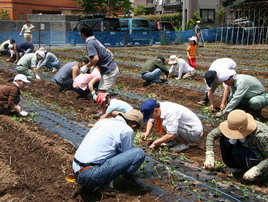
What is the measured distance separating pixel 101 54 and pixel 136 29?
1804 centimetres

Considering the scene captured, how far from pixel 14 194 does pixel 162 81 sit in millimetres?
6500

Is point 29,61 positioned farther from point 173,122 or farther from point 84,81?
point 173,122

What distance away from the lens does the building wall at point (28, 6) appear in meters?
33.9

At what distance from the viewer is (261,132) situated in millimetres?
3549

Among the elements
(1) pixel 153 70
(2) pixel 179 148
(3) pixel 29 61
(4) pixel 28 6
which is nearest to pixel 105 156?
(2) pixel 179 148

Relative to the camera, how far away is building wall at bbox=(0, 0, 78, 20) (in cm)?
3391

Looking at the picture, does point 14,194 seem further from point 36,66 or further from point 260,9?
Answer: point 260,9

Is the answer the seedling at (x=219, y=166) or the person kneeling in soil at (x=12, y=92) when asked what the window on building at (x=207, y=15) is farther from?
the seedling at (x=219, y=166)

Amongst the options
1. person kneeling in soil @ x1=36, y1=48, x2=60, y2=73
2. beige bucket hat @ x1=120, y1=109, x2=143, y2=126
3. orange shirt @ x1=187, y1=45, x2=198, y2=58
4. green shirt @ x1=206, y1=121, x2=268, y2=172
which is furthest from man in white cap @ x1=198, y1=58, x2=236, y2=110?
person kneeling in soil @ x1=36, y1=48, x2=60, y2=73

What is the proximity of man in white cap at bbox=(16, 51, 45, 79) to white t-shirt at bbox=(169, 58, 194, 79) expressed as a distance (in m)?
3.89

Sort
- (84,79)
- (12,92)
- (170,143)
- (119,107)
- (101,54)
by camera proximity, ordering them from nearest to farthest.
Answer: (170,143) < (119,107) < (12,92) < (101,54) < (84,79)

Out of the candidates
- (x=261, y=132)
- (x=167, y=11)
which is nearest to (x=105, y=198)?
(x=261, y=132)

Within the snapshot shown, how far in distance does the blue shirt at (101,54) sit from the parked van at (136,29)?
1686cm

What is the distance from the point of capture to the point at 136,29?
950 inches
